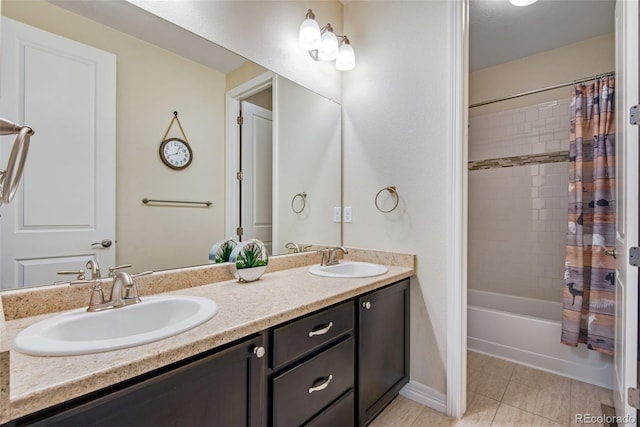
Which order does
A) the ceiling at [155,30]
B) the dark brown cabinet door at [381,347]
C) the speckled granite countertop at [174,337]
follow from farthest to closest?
the dark brown cabinet door at [381,347]
the ceiling at [155,30]
the speckled granite countertop at [174,337]

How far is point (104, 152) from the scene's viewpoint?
1086mm

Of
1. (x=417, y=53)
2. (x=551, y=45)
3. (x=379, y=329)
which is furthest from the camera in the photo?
(x=551, y=45)

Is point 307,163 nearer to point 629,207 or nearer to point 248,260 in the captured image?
point 248,260

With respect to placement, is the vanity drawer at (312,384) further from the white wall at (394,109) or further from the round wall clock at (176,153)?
the round wall clock at (176,153)

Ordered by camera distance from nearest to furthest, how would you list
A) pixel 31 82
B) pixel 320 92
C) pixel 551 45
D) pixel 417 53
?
pixel 31 82 < pixel 417 53 < pixel 320 92 < pixel 551 45

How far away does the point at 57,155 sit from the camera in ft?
3.23

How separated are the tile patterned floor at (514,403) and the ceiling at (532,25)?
8.31 ft

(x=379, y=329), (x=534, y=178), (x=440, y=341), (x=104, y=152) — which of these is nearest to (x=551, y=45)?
(x=534, y=178)

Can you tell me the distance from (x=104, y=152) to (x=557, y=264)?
129 inches

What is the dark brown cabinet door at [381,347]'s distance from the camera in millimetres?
1365

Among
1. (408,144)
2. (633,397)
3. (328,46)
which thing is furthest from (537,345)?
(328,46)

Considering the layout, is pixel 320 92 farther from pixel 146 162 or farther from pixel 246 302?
pixel 246 302

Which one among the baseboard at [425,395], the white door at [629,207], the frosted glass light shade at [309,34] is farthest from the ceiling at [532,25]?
the baseboard at [425,395]

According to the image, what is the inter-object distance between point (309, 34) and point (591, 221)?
2327mm
